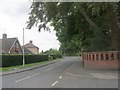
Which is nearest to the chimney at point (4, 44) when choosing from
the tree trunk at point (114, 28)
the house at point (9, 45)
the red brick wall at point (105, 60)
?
the house at point (9, 45)

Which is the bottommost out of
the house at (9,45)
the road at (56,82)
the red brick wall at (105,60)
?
the road at (56,82)

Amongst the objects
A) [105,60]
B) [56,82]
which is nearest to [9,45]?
[105,60]

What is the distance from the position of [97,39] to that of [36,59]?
39127 mm

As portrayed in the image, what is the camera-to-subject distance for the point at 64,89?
1475 cm

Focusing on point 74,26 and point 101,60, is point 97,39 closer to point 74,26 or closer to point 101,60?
point 101,60

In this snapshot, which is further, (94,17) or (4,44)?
(4,44)

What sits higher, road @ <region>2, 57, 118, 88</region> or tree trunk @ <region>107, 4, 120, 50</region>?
tree trunk @ <region>107, 4, 120, 50</region>

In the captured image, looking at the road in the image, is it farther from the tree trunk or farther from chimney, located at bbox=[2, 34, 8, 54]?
chimney, located at bbox=[2, 34, 8, 54]

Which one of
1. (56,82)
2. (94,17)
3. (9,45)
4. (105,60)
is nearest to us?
(56,82)

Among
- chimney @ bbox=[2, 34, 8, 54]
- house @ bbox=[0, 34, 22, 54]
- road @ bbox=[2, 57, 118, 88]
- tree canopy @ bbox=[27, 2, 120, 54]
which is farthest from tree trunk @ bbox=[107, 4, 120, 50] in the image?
house @ bbox=[0, 34, 22, 54]

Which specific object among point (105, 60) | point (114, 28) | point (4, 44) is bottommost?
point (105, 60)

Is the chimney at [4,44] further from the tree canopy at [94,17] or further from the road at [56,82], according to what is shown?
the road at [56,82]

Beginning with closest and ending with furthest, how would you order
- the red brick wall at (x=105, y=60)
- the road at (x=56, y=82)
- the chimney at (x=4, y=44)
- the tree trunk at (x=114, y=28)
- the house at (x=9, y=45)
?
the road at (x=56, y=82), the red brick wall at (x=105, y=60), the tree trunk at (x=114, y=28), the chimney at (x=4, y=44), the house at (x=9, y=45)

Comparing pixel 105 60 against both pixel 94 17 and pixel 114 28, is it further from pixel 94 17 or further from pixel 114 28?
pixel 94 17
